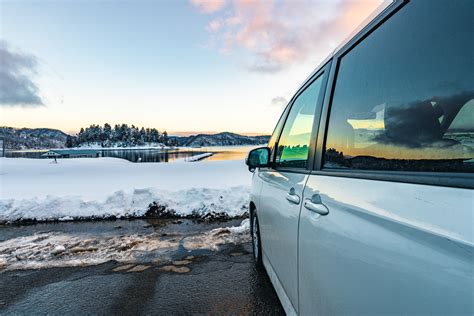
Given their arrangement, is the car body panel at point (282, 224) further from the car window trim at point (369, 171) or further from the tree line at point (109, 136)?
the tree line at point (109, 136)

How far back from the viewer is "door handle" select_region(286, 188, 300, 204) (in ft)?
5.83

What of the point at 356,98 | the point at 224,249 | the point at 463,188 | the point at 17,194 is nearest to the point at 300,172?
the point at 356,98

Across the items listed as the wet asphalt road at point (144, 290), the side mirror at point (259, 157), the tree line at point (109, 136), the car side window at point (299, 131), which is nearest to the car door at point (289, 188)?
the car side window at point (299, 131)

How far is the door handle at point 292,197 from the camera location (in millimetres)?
1777

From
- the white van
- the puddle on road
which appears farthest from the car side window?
the puddle on road

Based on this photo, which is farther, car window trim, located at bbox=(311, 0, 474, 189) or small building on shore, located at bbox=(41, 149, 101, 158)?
small building on shore, located at bbox=(41, 149, 101, 158)

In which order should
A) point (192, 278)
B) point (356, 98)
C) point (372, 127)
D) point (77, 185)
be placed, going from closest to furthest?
point (372, 127), point (356, 98), point (192, 278), point (77, 185)

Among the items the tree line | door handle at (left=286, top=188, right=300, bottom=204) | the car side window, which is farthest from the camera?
the tree line

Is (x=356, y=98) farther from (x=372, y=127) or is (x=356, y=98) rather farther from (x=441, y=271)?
(x=441, y=271)

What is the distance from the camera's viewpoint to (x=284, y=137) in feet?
9.36

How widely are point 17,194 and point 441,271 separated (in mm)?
10399

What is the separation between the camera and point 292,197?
6.16 ft

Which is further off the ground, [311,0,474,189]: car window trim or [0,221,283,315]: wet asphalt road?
[311,0,474,189]: car window trim

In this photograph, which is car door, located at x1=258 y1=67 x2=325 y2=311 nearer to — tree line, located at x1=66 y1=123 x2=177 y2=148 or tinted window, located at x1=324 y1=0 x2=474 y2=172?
tinted window, located at x1=324 y1=0 x2=474 y2=172
